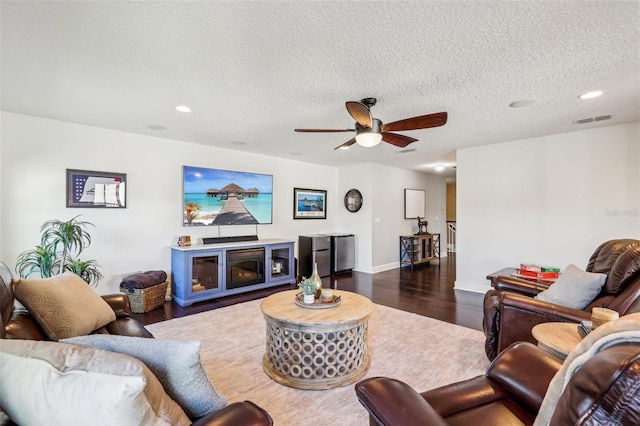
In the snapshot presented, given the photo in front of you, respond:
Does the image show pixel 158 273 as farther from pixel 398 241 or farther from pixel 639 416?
pixel 398 241

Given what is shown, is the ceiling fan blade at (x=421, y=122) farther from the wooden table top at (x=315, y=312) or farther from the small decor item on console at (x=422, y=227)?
the small decor item on console at (x=422, y=227)

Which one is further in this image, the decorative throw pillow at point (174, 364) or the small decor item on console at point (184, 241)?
the small decor item on console at point (184, 241)

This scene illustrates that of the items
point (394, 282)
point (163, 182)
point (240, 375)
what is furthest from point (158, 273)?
point (394, 282)

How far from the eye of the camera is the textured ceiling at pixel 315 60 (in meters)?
1.69

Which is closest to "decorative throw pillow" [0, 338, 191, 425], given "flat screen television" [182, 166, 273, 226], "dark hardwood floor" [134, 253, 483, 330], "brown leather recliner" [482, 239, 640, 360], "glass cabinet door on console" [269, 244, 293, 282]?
"brown leather recliner" [482, 239, 640, 360]

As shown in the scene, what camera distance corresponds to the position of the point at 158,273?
4082 mm

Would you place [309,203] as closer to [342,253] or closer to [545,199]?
[342,253]

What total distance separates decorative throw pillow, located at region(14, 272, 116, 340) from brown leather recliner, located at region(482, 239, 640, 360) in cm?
293

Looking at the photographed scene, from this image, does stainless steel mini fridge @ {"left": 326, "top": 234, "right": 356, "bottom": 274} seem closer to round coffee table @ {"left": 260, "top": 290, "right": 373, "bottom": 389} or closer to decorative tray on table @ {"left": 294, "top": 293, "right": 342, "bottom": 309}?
decorative tray on table @ {"left": 294, "top": 293, "right": 342, "bottom": 309}

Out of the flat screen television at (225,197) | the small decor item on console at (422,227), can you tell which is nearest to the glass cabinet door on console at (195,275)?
the flat screen television at (225,197)

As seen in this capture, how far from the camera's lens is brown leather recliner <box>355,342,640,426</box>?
2.11 feet

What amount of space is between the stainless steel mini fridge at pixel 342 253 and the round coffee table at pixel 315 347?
3.93 meters

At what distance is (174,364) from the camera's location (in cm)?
105

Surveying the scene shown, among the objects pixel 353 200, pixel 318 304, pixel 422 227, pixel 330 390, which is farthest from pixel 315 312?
pixel 422 227
